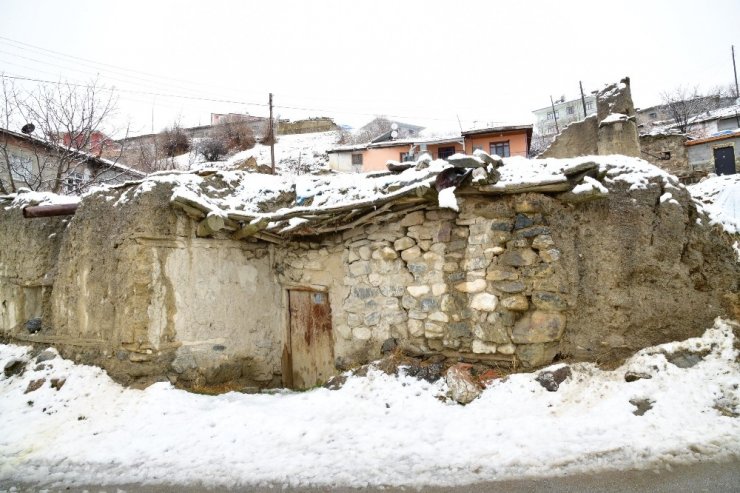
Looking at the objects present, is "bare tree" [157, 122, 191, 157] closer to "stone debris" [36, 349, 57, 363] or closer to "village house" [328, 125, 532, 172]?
"village house" [328, 125, 532, 172]

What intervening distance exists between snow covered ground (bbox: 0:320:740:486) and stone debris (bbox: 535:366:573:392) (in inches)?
2.3

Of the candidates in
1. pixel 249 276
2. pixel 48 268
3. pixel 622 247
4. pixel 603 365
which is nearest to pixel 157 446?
pixel 249 276

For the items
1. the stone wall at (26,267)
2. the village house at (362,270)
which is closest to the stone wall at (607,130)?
the village house at (362,270)

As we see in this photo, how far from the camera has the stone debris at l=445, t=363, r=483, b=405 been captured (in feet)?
15.2

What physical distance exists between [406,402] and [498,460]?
4.47 feet

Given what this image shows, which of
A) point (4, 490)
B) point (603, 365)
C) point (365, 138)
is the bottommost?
point (4, 490)

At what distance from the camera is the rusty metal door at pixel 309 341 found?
6285 mm

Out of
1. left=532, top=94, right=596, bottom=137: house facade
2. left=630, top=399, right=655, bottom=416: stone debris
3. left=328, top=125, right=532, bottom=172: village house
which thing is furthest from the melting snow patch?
left=532, top=94, right=596, bottom=137: house facade

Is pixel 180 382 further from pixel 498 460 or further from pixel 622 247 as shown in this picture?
pixel 622 247

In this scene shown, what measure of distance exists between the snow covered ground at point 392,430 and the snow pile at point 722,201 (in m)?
1.25

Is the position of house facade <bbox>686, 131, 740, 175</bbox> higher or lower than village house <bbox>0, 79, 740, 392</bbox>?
higher

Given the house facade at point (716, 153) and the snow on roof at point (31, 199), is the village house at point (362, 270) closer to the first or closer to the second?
the snow on roof at point (31, 199)

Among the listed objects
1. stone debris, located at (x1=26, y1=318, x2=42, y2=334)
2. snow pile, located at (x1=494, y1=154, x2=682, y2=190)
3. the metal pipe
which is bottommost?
stone debris, located at (x1=26, y1=318, x2=42, y2=334)

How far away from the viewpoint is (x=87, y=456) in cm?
427
